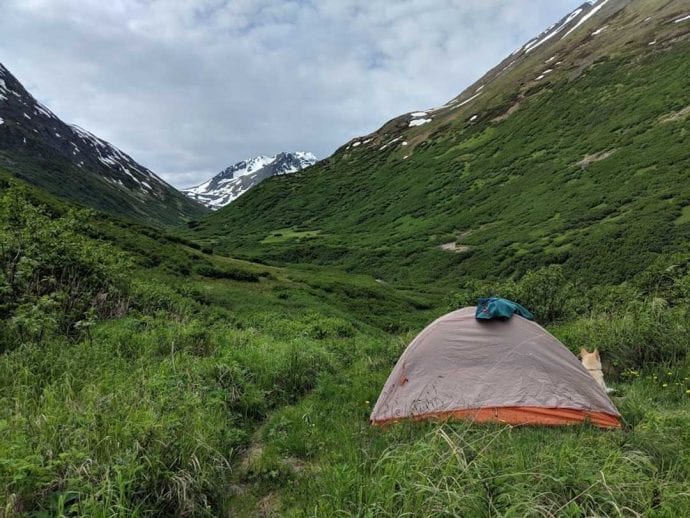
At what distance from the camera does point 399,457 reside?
4.55m

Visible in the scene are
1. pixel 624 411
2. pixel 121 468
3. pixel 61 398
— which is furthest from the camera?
pixel 624 411

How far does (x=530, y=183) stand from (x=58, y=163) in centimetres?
13893

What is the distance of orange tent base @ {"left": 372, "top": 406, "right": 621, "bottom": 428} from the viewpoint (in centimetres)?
664

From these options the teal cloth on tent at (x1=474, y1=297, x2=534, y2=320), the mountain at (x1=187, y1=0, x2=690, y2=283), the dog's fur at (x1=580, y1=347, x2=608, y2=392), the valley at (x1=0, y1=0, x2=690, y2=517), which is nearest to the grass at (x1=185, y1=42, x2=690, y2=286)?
the mountain at (x1=187, y1=0, x2=690, y2=283)

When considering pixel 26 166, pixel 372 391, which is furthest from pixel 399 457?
pixel 26 166

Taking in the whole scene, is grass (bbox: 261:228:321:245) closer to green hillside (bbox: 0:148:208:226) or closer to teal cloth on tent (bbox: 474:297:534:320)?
green hillside (bbox: 0:148:208:226)

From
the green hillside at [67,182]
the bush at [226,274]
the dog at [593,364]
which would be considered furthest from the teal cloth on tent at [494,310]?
the green hillside at [67,182]

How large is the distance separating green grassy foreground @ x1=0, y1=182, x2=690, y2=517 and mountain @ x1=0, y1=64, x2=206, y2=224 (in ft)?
356

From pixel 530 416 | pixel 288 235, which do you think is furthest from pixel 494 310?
pixel 288 235

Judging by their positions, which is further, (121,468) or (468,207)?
(468,207)

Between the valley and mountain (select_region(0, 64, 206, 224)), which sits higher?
mountain (select_region(0, 64, 206, 224))

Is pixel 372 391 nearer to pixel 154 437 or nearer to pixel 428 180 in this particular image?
pixel 154 437

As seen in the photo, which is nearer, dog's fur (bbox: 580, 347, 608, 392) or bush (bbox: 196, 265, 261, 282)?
dog's fur (bbox: 580, 347, 608, 392)

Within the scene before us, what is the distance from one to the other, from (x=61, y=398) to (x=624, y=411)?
7.83 m
